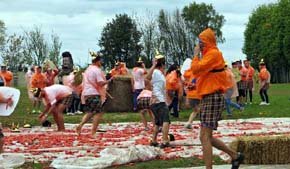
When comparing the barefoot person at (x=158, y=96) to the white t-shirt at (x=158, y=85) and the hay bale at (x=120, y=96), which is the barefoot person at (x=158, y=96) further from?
the hay bale at (x=120, y=96)

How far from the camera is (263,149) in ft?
34.2

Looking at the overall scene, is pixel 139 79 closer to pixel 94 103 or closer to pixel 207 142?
pixel 94 103

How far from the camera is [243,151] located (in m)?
10.4

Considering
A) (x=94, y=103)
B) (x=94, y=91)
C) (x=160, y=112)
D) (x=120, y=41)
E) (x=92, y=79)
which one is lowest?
(x=160, y=112)

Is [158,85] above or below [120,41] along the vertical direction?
below

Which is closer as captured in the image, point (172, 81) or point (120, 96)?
point (172, 81)

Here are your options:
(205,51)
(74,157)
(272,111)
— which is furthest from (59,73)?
(205,51)

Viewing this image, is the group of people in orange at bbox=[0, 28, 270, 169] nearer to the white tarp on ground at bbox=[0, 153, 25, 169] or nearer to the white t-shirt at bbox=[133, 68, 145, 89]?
the white t-shirt at bbox=[133, 68, 145, 89]

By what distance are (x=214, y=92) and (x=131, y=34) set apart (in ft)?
246

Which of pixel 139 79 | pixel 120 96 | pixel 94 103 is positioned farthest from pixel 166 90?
pixel 120 96

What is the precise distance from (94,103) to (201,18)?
9850 cm

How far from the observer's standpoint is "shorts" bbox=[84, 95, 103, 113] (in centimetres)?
1501

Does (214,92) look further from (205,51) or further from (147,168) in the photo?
(147,168)

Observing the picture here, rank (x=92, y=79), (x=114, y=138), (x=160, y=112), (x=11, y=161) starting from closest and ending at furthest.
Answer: (x=11, y=161) → (x=160, y=112) → (x=114, y=138) → (x=92, y=79)
